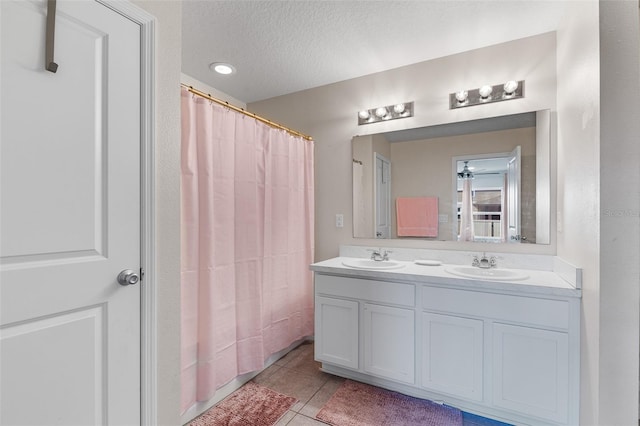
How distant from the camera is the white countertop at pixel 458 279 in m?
1.51

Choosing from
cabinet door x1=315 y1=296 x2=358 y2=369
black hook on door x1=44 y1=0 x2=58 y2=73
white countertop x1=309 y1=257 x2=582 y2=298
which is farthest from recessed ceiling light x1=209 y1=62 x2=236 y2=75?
cabinet door x1=315 y1=296 x2=358 y2=369

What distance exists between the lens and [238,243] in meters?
1.95

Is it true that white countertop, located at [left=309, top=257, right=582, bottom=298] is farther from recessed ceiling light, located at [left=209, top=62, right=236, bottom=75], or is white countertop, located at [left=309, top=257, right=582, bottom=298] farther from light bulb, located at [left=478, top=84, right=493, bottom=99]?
recessed ceiling light, located at [left=209, top=62, right=236, bottom=75]

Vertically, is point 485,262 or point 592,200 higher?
point 592,200

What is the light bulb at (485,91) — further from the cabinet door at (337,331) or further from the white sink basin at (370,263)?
the cabinet door at (337,331)

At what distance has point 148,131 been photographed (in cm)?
114

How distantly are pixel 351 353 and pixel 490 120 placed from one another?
1980mm

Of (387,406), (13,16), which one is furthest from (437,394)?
(13,16)

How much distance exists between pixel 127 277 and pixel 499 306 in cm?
184

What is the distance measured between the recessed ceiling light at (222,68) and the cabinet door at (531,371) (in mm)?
2693

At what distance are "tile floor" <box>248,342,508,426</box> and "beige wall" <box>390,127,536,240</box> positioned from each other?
1.23 m

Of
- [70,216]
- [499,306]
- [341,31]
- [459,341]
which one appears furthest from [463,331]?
[341,31]

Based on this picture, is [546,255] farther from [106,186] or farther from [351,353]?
[106,186]

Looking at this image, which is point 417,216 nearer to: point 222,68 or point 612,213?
point 612,213
